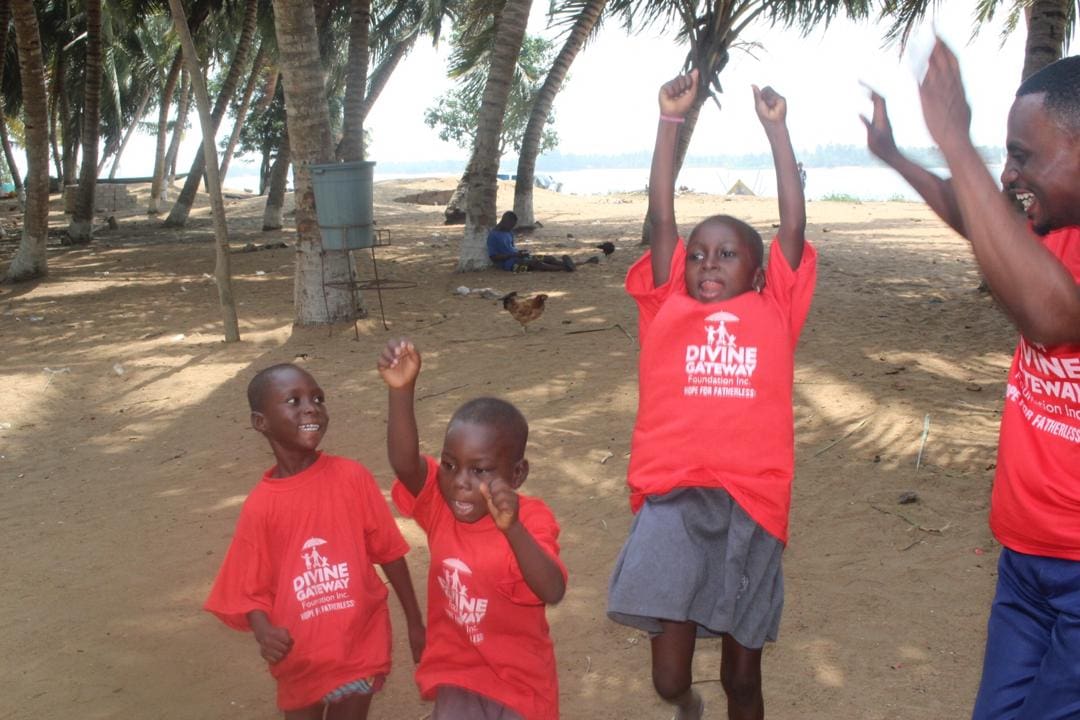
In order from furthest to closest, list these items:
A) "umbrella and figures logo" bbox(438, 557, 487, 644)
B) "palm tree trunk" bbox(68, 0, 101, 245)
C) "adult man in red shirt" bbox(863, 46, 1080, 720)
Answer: "palm tree trunk" bbox(68, 0, 101, 245) → "umbrella and figures logo" bbox(438, 557, 487, 644) → "adult man in red shirt" bbox(863, 46, 1080, 720)

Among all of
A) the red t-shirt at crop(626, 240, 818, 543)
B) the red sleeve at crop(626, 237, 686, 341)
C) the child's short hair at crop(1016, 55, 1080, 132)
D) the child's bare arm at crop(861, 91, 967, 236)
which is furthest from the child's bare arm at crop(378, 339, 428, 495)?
the child's short hair at crop(1016, 55, 1080, 132)

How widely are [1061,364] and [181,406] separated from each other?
613cm

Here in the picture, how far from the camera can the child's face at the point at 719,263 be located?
279 centimetres

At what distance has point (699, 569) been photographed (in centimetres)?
264

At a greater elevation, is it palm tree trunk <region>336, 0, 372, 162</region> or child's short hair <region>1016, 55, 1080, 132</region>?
palm tree trunk <region>336, 0, 372, 162</region>

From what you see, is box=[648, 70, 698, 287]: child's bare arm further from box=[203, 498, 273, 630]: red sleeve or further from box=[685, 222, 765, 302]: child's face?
box=[203, 498, 273, 630]: red sleeve

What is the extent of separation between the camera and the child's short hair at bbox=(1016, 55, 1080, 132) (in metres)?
1.73

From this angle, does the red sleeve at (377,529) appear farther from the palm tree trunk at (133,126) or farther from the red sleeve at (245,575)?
the palm tree trunk at (133,126)

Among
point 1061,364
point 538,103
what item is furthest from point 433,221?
point 1061,364

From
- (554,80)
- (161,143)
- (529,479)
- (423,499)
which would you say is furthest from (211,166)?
(161,143)

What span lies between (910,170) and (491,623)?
1509 millimetres

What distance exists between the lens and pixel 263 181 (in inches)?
1390

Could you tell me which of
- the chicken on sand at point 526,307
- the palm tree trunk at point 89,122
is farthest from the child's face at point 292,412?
the palm tree trunk at point 89,122

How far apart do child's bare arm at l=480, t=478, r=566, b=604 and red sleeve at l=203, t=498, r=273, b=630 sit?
73 centimetres
